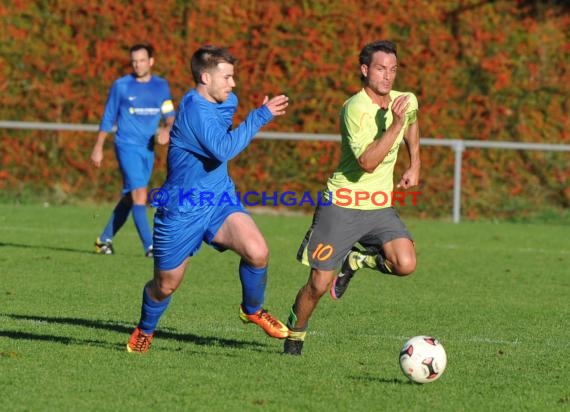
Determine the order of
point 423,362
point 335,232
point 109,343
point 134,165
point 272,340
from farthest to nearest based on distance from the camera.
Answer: point 134,165 → point 272,340 → point 109,343 → point 335,232 → point 423,362

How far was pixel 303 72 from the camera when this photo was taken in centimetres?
2114

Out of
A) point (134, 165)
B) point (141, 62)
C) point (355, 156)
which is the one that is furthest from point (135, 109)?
point (355, 156)

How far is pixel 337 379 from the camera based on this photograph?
23.1ft

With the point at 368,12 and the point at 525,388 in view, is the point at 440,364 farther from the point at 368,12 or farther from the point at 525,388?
the point at 368,12

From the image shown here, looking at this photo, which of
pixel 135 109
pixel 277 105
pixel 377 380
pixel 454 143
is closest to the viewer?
pixel 377 380

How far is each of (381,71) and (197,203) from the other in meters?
1.43

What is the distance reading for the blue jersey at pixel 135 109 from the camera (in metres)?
13.9

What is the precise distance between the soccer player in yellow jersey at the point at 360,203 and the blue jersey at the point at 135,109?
6.24 m

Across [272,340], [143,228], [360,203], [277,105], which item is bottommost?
[143,228]

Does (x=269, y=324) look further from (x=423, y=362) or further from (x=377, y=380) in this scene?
(x=423, y=362)

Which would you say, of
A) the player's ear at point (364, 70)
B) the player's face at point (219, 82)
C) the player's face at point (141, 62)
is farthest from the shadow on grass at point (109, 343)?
the player's face at point (141, 62)

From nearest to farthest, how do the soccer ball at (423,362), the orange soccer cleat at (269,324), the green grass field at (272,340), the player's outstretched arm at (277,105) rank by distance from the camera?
the green grass field at (272,340) < the soccer ball at (423,362) < the player's outstretched arm at (277,105) < the orange soccer cleat at (269,324)

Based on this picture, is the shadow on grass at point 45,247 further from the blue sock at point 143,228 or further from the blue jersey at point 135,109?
the blue jersey at point 135,109

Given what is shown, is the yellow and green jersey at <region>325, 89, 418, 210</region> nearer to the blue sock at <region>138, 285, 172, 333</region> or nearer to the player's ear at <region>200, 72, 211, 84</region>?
the player's ear at <region>200, 72, 211, 84</region>
